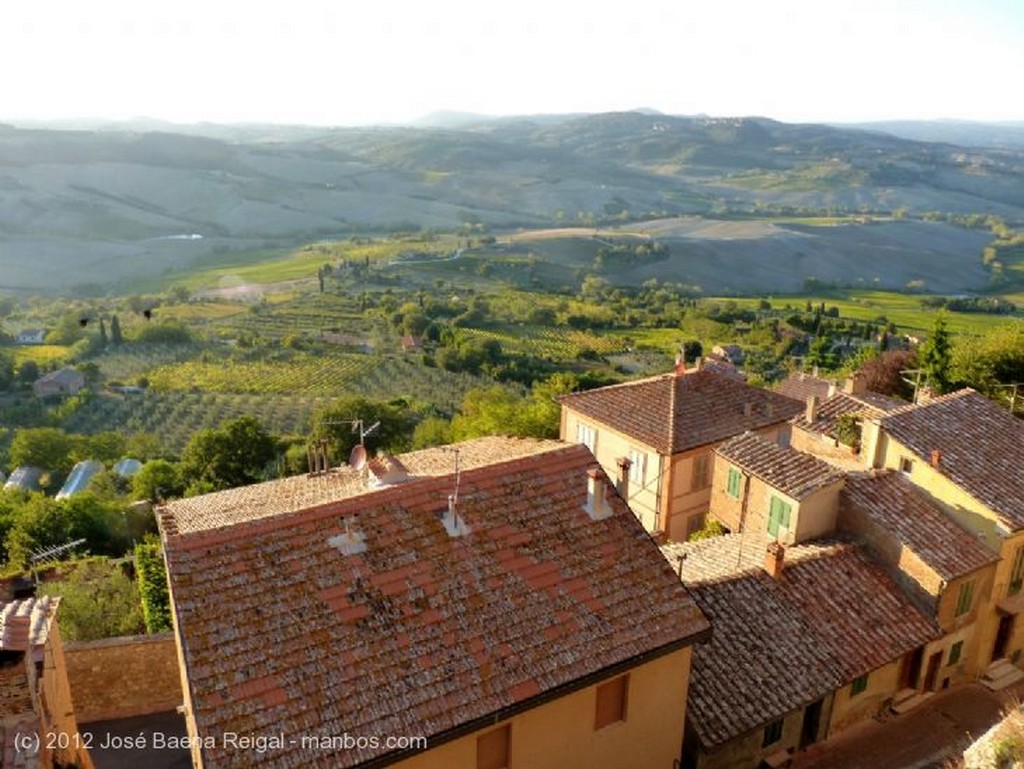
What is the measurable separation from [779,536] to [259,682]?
13.2m

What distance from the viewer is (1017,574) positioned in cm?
1892

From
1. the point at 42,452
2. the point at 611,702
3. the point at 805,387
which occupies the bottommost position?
the point at 42,452

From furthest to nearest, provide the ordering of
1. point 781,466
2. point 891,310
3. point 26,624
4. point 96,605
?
1. point 891,310
2. point 96,605
3. point 781,466
4. point 26,624

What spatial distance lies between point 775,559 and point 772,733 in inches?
138

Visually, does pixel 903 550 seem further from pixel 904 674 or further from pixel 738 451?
pixel 738 451

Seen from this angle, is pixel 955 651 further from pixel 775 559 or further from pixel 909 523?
pixel 775 559

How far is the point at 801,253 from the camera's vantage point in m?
168

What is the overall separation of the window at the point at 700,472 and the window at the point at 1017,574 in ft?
32.4

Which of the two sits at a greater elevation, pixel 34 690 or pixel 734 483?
pixel 34 690

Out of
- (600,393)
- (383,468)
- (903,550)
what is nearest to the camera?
(383,468)

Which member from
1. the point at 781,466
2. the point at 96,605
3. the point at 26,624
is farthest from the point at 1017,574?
the point at 96,605

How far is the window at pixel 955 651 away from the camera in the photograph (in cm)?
1850

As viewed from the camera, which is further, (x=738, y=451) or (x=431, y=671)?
(x=738, y=451)

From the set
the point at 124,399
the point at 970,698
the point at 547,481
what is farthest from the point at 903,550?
the point at 124,399
